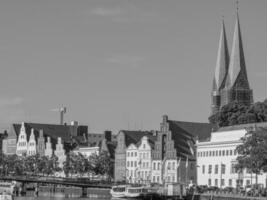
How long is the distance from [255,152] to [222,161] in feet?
120

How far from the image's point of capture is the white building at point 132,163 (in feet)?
600

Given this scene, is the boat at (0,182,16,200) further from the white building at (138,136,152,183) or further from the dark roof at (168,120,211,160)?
the white building at (138,136,152,183)

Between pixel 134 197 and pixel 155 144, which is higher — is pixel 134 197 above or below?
below

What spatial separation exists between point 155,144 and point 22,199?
4436 centimetres

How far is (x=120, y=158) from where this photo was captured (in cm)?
18800

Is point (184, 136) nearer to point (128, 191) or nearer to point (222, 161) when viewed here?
point (222, 161)

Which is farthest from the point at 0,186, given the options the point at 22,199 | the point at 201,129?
the point at 201,129

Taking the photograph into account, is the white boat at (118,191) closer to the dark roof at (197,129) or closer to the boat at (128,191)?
the boat at (128,191)

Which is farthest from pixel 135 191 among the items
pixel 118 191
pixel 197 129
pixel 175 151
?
pixel 197 129

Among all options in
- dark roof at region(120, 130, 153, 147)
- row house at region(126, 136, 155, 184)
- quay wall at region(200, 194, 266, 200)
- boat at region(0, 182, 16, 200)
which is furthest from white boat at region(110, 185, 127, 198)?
dark roof at region(120, 130, 153, 147)

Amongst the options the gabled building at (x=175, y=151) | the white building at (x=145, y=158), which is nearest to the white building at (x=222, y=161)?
the gabled building at (x=175, y=151)

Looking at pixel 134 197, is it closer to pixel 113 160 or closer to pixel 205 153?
pixel 205 153

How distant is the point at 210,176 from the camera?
15750 cm

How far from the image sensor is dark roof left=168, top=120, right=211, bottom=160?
6626 inches
